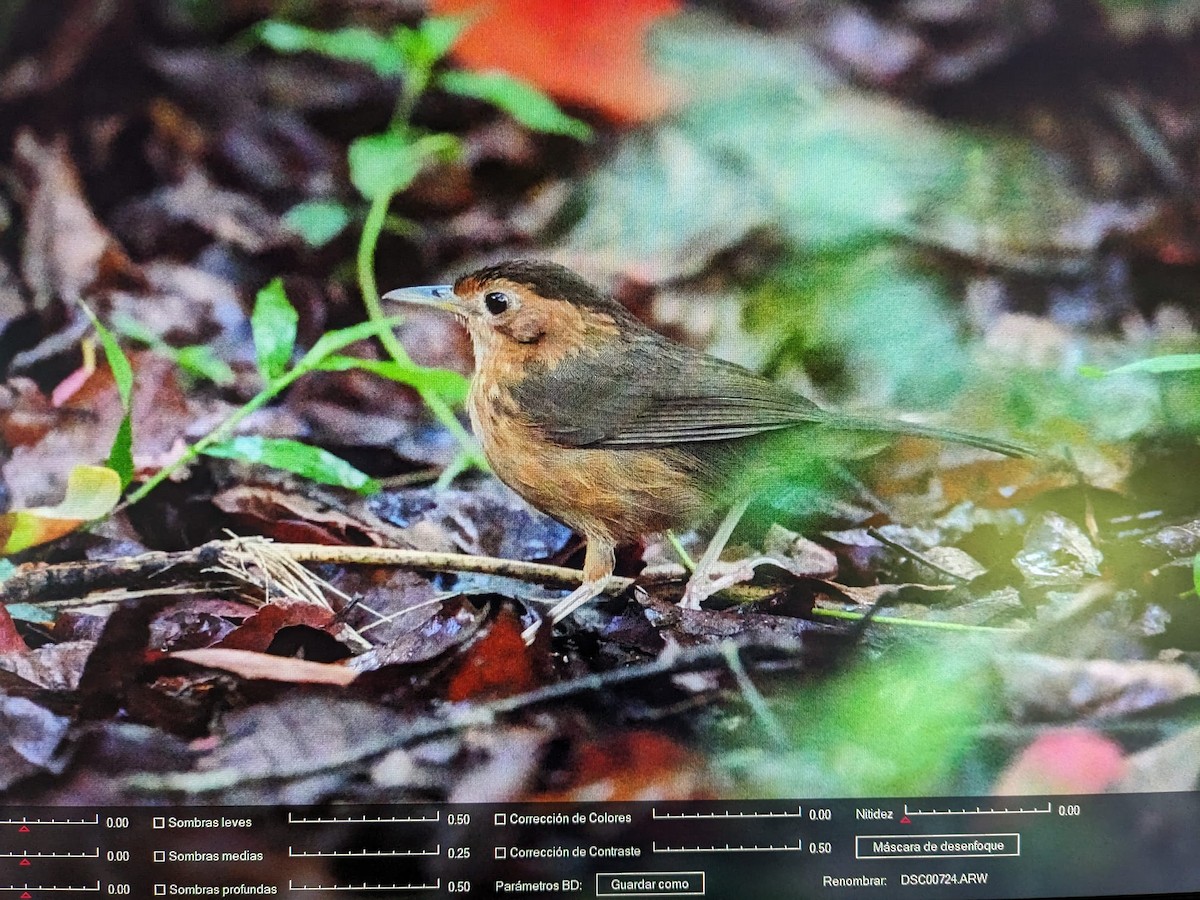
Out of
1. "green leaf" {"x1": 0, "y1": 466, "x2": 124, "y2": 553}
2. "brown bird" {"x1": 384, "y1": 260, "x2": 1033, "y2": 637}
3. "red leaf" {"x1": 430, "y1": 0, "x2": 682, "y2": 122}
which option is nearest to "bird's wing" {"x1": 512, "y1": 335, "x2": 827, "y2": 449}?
"brown bird" {"x1": 384, "y1": 260, "x2": 1033, "y2": 637}

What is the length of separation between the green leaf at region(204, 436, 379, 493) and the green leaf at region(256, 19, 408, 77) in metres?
0.53

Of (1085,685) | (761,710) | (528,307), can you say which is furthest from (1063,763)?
(528,307)

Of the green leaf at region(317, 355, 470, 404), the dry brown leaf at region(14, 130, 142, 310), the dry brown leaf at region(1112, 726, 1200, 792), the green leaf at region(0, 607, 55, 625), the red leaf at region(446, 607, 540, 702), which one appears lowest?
the dry brown leaf at region(1112, 726, 1200, 792)

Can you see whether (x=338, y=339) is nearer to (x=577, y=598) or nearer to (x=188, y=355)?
(x=188, y=355)

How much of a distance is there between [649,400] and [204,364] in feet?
1.99

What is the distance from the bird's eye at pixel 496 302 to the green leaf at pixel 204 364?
36 cm

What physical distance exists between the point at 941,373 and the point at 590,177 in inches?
21.9

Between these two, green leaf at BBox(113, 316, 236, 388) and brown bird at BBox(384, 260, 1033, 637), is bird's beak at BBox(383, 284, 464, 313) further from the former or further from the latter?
green leaf at BBox(113, 316, 236, 388)

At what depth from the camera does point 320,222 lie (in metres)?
1.27

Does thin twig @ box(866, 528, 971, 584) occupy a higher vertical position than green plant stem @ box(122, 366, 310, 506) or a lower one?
lower

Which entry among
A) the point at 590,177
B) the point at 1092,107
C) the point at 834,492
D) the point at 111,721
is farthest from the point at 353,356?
the point at 1092,107

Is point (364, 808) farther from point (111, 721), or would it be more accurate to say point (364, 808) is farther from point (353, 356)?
point (353, 356)

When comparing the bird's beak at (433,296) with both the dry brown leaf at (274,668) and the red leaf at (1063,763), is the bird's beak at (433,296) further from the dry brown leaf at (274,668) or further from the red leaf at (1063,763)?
the red leaf at (1063,763)

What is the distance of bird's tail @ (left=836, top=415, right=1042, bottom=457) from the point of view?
48.8 inches
